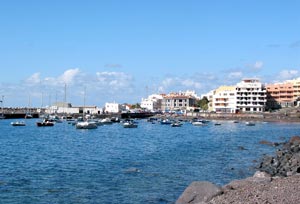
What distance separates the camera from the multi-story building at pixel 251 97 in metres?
192

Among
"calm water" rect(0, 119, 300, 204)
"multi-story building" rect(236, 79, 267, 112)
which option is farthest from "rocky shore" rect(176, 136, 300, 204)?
"multi-story building" rect(236, 79, 267, 112)

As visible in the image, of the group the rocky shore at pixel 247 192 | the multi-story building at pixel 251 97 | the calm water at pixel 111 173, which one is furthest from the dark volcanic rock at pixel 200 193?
the multi-story building at pixel 251 97

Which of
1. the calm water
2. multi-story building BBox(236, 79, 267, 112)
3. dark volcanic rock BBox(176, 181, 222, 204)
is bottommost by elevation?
the calm water

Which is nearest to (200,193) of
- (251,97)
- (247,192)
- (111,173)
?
(247,192)

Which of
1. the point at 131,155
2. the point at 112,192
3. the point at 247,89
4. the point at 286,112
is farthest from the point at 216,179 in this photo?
the point at 247,89

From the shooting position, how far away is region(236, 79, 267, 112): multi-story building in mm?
191500

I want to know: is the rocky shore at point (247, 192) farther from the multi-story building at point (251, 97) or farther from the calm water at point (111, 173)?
the multi-story building at point (251, 97)

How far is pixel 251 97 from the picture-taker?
630 feet

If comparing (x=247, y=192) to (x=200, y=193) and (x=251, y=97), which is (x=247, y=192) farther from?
(x=251, y=97)

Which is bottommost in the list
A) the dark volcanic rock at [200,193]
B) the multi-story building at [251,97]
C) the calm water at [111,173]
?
the calm water at [111,173]

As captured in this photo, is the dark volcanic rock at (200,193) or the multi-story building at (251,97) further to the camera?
the multi-story building at (251,97)

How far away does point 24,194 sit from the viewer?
28344 mm

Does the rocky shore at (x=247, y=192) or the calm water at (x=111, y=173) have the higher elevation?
the rocky shore at (x=247, y=192)

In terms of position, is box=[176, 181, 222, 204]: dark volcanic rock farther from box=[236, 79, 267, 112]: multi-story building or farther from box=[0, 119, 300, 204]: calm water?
box=[236, 79, 267, 112]: multi-story building
